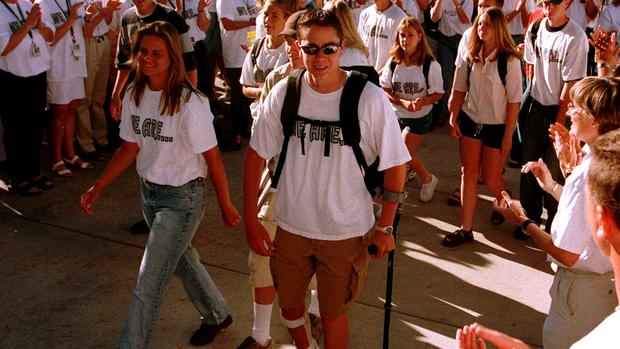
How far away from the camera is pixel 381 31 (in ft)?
25.6

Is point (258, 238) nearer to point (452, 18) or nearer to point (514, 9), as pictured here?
point (452, 18)

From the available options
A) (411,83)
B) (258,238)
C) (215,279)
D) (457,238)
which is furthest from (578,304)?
(411,83)

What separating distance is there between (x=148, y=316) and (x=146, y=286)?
18 cm

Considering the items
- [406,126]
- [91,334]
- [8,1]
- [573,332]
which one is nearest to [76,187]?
[8,1]

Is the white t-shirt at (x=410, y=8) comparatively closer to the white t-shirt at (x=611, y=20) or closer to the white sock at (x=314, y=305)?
the white t-shirt at (x=611, y=20)

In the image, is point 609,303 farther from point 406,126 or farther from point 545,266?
point 406,126

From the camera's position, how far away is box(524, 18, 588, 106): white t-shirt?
6012mm

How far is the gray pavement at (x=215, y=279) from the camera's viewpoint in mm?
4863

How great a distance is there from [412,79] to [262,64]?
1.82m

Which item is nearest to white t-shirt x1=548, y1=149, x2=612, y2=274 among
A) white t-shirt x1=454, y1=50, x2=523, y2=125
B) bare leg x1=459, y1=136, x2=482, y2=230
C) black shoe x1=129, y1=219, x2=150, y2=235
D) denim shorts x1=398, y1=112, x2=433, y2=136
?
white t-shirt x1=454, y1=50, x2=523, y2=125

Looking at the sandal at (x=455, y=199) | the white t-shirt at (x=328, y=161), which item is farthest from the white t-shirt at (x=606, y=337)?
the sandal at (x=455, y=199)

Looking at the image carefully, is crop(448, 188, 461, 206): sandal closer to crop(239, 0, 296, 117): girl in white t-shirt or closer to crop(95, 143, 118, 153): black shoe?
crop(239, 0, 296, 117): girl in white t-shirt

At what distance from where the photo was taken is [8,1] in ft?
21.7

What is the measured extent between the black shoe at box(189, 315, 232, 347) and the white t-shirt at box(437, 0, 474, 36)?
593 centimetres
